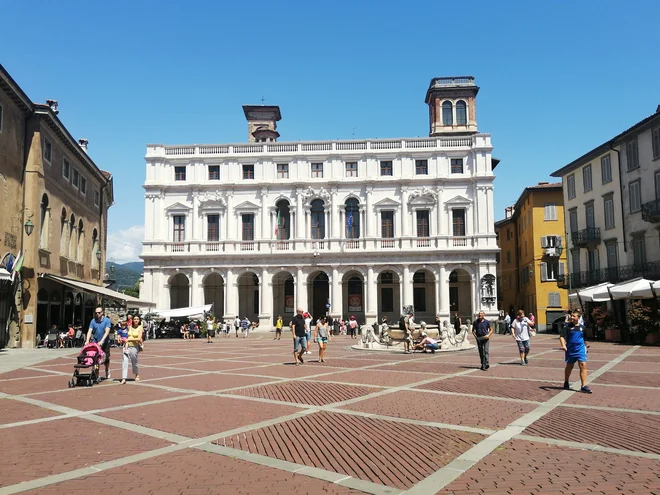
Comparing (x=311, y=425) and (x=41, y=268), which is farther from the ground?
(x=41, y=268)

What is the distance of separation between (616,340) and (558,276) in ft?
50.9

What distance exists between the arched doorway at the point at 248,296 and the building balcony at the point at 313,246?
3.22m

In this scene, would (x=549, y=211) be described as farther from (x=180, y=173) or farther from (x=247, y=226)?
(x=180, y=173)

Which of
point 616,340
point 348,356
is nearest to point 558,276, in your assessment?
point 616,340

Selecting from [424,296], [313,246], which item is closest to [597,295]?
[424,296]

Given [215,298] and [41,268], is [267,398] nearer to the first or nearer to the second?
[41,268]

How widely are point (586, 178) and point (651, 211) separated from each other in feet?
29.4

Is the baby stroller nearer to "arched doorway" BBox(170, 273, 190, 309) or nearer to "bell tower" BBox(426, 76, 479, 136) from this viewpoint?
"arched doorway" BBox(170, 273, 190, 309)

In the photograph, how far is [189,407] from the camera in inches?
402

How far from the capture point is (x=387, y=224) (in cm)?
4834

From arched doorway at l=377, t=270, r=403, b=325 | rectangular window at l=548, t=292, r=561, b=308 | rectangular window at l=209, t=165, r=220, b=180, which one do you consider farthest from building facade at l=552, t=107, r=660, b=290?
rectangular window at l=209, t=165, r=220, b=180

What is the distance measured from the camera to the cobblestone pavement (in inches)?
233

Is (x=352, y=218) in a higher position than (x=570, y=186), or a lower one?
lower

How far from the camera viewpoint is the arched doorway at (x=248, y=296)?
162ft
